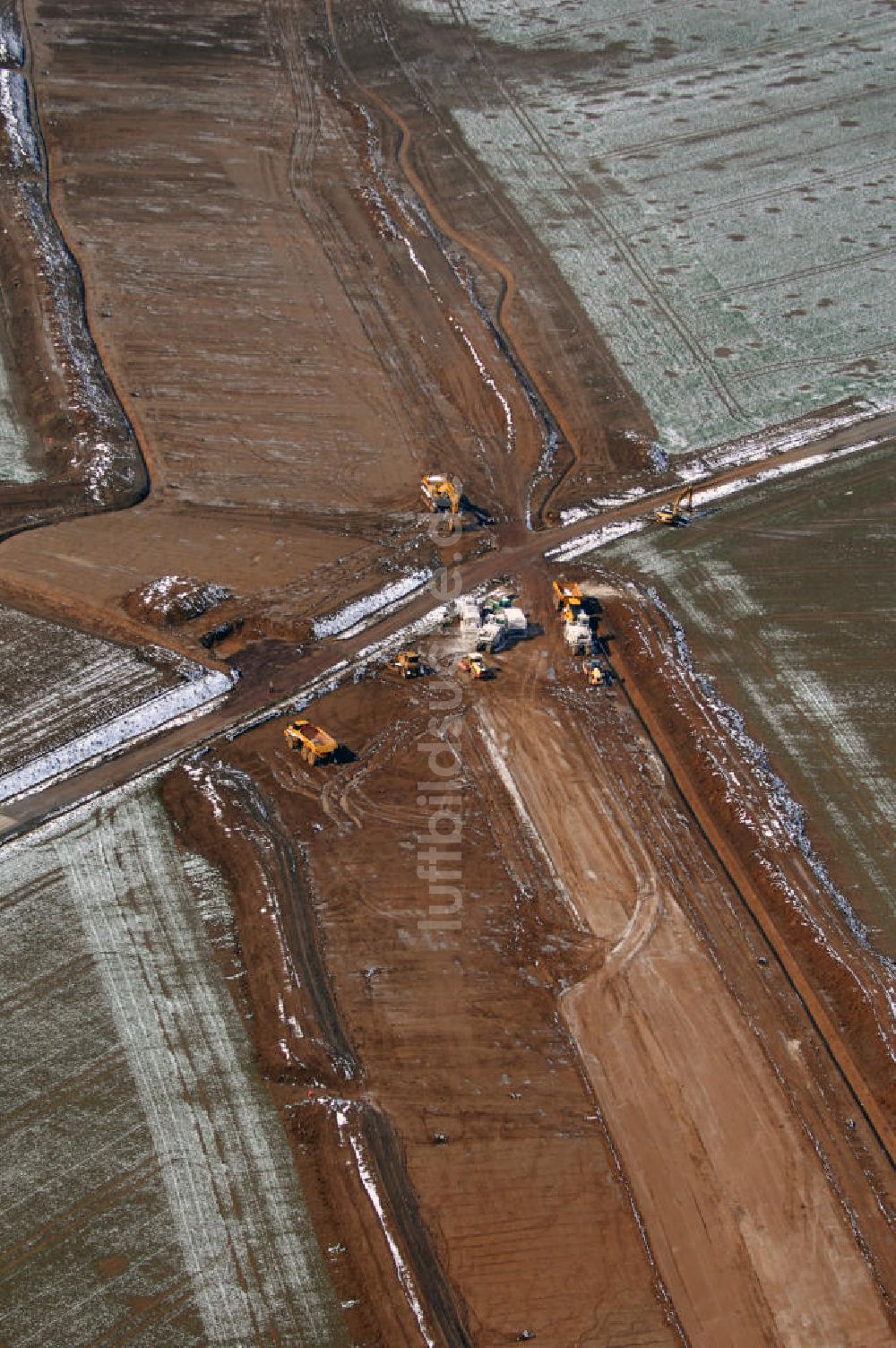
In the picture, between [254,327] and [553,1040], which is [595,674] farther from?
[254,327]

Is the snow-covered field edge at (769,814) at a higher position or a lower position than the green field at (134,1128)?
lower

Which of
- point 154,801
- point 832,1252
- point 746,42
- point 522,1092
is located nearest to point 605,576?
point 154,801

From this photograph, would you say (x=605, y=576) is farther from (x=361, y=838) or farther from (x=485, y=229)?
(x=485, y=229)

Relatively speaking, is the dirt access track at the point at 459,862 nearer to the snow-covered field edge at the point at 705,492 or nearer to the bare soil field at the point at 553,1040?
the bare soil field at the point at 553,1040

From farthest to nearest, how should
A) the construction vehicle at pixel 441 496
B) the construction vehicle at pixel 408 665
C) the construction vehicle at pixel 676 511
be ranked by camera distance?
1. the construction vehicle at pixel 676 511
2. the construction vehicle at pixel 441 496
3. the construction vehicle at pixel 408 665

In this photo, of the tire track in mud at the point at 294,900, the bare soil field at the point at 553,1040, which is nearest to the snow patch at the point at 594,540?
the bare soil field at the point at 553,1040

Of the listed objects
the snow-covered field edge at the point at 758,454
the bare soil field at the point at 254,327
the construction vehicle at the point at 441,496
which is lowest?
the snow-covered field edge at the point at 758,454

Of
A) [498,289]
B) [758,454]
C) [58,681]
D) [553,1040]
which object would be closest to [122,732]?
[58,681]
